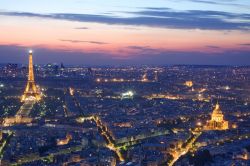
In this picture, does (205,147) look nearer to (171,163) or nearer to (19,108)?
(171,163)

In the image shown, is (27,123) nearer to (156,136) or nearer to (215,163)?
(156,136)

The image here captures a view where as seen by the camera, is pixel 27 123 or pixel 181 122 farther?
pixel 181 122

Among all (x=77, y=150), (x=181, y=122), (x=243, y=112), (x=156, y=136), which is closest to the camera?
(x=77, y=150)

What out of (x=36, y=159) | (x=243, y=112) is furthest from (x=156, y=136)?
(x=243, y=112)

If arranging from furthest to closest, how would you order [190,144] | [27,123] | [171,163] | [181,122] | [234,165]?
[181,122] → [27,123] → [190,144] → [171,163] → [234,165]

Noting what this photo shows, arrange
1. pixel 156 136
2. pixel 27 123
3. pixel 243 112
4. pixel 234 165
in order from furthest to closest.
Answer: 1. pixel 243 112
2. pixel 27 123
3. pixel 156 136
4. pixel 234 165

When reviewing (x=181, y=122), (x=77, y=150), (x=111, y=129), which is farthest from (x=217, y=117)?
(x=77, y=150)

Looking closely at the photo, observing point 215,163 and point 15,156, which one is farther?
point 15,156

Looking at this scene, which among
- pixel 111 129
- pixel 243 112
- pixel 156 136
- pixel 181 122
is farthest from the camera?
pixel 243 112
